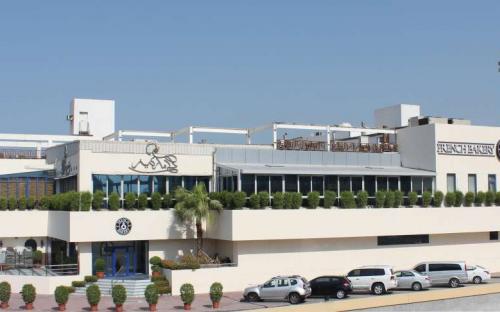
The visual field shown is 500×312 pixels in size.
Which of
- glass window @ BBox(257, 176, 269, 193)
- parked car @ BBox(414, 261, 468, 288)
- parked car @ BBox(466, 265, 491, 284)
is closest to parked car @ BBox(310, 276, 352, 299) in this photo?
parked car @ BBox(414, 261, 468, 288)

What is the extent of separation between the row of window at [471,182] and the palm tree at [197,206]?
713 inches

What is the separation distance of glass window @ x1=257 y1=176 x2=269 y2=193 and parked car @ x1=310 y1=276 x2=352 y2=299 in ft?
26.3

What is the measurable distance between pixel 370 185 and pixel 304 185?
5092mm

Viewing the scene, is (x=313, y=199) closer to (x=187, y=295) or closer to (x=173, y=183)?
(x=173, y=183)

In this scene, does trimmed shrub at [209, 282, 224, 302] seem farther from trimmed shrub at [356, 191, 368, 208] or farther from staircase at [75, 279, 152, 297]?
trimmed shrub at [356, 191, 368, 208]

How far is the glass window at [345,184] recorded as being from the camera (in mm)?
45125

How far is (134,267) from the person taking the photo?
42406mm

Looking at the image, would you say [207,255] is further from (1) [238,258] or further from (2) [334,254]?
(2) [334,254]

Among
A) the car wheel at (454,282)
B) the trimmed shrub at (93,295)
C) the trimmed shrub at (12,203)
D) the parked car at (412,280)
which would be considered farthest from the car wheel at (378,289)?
the trimmed shrub at (12,203)

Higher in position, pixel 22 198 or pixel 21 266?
pixel 22 198

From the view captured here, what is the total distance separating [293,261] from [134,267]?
385 inches

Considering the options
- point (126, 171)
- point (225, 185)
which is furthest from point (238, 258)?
point (126, 171)

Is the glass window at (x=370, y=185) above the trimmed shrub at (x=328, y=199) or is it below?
above

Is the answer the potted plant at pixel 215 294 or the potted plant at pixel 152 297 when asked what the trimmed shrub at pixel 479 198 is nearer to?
the potted plant at pixel 215 294
